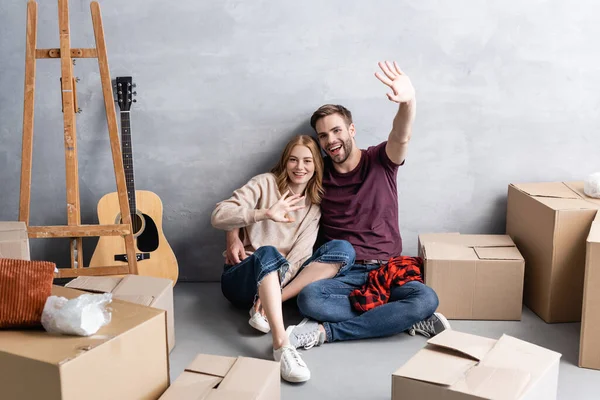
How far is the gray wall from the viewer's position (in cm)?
285

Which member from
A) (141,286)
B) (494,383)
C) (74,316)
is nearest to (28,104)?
(141,286)

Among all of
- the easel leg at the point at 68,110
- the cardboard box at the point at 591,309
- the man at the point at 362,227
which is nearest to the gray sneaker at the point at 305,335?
the man at the point at 362,227

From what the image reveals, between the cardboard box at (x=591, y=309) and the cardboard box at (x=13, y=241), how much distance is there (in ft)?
6.37

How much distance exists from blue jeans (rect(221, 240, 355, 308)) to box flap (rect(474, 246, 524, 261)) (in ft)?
1.72

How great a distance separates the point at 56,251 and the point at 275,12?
4.97ft

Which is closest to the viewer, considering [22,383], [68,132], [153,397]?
[22,383]

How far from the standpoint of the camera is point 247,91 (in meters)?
2.95

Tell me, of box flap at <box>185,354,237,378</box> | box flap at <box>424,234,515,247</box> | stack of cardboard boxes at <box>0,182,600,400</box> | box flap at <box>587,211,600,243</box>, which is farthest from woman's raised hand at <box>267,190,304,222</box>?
box flap at <box>587,211,600,243</box>

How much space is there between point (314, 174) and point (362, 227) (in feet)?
1.01

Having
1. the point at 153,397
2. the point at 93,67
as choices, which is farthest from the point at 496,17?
the point at 153,397

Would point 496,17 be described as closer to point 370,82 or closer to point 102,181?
point 370,82

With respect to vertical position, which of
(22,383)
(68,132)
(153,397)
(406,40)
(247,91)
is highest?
(406,40)

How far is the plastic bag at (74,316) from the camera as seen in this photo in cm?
156

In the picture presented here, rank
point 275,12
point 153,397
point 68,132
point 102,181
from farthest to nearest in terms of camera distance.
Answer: point 102,181
point 275,12
point 68,132
point 153,397
